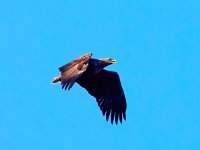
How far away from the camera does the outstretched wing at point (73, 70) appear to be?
99.7 ft

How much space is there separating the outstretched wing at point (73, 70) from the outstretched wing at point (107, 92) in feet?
6.93

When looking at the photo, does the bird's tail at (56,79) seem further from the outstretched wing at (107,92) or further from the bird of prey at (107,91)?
the outstretched wing at (107,92)

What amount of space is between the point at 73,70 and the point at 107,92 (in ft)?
10.2

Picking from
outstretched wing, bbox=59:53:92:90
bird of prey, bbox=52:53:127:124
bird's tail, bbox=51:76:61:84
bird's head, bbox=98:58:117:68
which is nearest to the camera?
outstretched wing, bbox=59:53:92:90

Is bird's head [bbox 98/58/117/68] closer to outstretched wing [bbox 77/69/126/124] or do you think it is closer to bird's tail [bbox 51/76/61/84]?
outstretched wing [bbox 77/69/126/124]

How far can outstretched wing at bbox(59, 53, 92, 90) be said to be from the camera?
99.7 feet

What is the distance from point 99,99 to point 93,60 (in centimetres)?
209

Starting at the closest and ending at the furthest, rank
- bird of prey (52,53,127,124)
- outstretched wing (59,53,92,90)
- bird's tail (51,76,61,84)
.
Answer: outstretched wing (59,53,92,90) < bird's tail (51,76,61,84) < bird of prey (52,53,127,124)

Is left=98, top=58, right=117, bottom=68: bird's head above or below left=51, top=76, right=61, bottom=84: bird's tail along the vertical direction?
above

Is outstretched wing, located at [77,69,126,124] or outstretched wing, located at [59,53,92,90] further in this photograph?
outstretched wing, located at [77,69,126,124]

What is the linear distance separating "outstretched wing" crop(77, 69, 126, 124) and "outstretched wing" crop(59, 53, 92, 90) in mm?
2112

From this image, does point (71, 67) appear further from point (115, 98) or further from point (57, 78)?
point (115, 98)

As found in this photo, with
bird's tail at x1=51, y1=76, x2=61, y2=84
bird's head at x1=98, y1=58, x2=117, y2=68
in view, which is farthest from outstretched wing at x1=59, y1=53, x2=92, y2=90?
bird's head at x1=98, y1=58, x2=117, y2=68

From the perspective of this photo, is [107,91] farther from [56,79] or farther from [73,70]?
[73,70]
